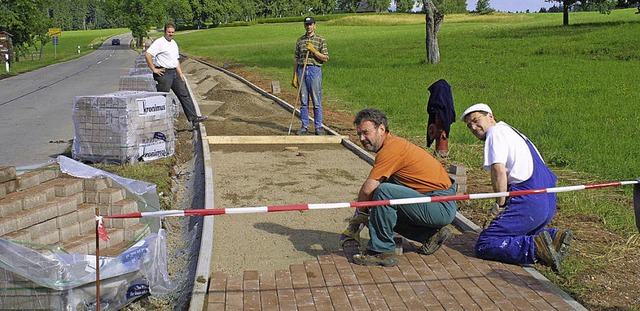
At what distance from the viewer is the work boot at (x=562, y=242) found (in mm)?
5523

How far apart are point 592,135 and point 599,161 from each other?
2425 mm

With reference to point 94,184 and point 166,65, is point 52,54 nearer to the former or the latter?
point 166,65

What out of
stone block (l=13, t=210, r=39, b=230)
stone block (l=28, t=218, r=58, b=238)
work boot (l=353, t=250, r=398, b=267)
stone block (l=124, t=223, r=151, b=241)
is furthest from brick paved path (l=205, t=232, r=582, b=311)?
stone block (l=13, t=210, r=39, b=230)

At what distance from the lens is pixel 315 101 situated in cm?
1238

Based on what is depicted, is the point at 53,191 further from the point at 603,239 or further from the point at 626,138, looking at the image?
the point at 626,138

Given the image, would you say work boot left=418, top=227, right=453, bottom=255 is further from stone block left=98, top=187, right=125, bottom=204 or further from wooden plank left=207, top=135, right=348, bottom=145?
wooden plank left=207, top=135, right=348, bottom=145

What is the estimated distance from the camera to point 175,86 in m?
12.9

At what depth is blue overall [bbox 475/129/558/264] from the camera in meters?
5.69

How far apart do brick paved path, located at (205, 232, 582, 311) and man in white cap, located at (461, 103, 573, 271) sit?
17cm

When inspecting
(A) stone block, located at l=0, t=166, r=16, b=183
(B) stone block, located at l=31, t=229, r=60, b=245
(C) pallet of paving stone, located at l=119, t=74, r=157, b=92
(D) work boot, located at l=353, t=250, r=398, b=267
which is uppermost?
(C) pallet of paving stone, located at l=119, t=74, r=157, b=92

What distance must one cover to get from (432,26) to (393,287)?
28367mm

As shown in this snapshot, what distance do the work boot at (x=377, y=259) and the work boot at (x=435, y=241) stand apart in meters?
0.38

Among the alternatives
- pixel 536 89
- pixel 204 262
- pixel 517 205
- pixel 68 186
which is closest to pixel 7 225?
pixel 68 186

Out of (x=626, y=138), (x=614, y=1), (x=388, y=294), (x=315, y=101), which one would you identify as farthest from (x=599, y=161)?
(x=614, y=1)
